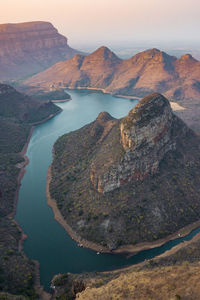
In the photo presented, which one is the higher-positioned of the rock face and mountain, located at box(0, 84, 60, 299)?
the rock face

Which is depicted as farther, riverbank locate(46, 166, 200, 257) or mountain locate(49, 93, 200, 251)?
mountain locate(49, 93, 200, 251)

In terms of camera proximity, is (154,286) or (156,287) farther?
(154,286)

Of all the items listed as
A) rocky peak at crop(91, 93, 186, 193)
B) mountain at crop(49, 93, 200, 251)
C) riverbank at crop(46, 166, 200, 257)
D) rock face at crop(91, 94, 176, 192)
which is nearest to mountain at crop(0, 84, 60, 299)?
riverbank at crop(46, 166, 200, 257)

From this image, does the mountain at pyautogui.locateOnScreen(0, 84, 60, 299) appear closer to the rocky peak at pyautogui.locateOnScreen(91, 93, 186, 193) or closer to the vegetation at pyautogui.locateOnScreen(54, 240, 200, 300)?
the vegetation at pyautogui.locateOnScreen(54, 240, 200, 300)

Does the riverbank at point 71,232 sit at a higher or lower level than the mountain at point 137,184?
lower

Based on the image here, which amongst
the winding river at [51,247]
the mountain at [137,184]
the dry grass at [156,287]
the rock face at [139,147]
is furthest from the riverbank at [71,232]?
the dry grass at [156,287]

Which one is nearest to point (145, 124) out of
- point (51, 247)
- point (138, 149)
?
point (138, 149)

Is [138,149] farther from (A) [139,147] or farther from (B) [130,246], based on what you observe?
(B) [130,246]

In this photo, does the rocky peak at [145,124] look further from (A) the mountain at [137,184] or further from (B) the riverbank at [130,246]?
(B) the riverbank at [130,246]
